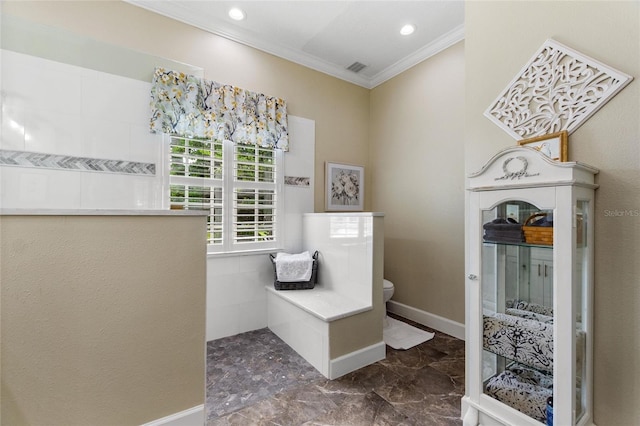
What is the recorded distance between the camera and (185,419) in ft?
4.56

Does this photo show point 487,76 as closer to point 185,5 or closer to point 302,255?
point 302,255

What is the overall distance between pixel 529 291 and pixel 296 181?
7.28ft

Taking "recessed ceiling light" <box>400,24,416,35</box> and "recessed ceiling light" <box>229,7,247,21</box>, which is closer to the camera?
"recessed ceiling light" <box>229,7,247,21</box>

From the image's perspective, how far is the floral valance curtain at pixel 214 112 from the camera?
2.25 meters

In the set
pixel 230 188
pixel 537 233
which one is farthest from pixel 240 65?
pixel 537 233

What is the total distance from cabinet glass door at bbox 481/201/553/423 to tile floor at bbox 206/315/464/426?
423 millimetres

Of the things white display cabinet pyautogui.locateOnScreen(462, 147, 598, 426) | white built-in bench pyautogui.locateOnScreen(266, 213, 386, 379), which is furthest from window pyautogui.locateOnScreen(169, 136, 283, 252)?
white display cabinet pyautogui.locateOnScreen(462, 147, 598, 426)

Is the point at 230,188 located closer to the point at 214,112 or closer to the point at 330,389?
the point at 214,112

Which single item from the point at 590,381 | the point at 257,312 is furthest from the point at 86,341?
the point at 590,381

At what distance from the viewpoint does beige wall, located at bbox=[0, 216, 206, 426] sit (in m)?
1.09

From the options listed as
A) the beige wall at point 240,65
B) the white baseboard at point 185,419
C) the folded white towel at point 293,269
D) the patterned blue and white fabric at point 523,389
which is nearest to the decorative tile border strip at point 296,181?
the beige wall at point 240,65

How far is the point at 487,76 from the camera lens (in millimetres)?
1548

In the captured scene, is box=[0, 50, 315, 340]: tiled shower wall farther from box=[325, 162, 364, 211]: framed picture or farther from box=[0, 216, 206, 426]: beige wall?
box=[325, 162, 364, 211]: framed picture

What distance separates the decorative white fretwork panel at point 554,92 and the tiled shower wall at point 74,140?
249 cm
